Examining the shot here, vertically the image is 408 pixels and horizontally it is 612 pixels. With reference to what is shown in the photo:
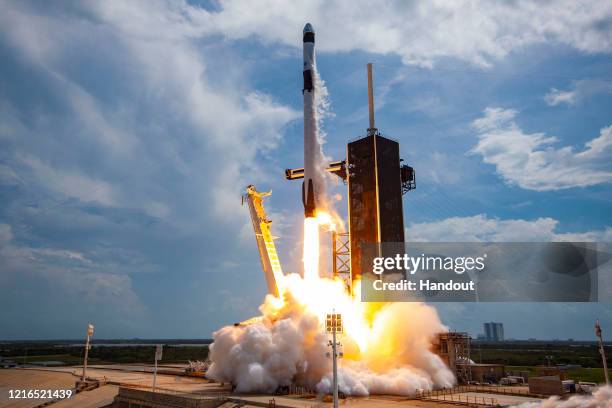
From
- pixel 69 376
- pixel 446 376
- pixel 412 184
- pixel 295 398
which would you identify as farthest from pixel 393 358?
pixel 69 376

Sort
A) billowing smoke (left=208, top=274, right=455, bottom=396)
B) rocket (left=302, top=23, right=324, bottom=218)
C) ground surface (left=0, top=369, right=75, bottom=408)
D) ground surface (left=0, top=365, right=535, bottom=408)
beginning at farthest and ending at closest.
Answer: ground surface (left=0, top=369, right=75, bottom=408)
rocket (left=302, top=23, right=324, bottom=218)
billowing smoke (left=208, top=274, right=455, bottom=396)
ground surface (left=0, top=365, right=535, bottom=408)

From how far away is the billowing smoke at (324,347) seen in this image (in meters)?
38.9

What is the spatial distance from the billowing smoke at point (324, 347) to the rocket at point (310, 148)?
26.2 feet

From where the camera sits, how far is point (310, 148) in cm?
4812

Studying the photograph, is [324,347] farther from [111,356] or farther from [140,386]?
[111,356]

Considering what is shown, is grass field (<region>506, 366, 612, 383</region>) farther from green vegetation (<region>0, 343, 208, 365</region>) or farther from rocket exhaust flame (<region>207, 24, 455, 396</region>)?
green vegetation (<region>0, 343, 208, 365</region>)

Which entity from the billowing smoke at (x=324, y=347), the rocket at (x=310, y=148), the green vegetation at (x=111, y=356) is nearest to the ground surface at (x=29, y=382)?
the billowing smoke at (x=324, y=347)

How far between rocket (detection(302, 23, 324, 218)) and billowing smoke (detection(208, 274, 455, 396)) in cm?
799

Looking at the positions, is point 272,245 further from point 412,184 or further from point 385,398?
point 385,398

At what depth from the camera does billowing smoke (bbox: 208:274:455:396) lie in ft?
128

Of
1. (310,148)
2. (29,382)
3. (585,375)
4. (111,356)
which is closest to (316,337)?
(310,148)

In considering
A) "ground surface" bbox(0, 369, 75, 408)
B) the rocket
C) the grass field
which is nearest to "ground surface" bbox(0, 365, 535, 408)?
"ground surface" bbox(0, 369, 75, 408)

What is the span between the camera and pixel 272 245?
5588cm

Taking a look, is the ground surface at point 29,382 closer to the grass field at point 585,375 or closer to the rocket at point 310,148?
the rocket at point 310,148
